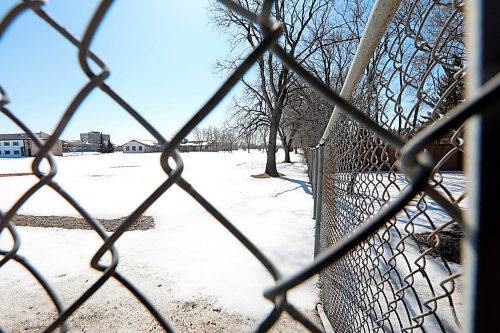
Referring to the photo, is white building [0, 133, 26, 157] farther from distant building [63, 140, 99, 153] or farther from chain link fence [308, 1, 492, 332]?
chain link fence [308, 1, 492, 332]

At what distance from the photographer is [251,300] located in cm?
276

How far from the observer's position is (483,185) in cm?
30

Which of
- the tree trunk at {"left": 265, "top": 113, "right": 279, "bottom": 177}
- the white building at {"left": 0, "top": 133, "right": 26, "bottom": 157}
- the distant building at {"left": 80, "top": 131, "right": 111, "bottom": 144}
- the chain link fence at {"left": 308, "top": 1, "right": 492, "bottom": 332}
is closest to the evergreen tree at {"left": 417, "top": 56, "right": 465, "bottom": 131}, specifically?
the chain link fence at {"left": 308, "top": 1, "right": 492, "bottom": 332}

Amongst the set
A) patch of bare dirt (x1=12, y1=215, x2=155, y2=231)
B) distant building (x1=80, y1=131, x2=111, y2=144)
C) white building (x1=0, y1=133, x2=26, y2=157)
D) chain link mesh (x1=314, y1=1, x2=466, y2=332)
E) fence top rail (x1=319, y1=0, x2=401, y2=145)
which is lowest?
patch of bare dirt (x1=12, y1=215, x2=155, y2=231)

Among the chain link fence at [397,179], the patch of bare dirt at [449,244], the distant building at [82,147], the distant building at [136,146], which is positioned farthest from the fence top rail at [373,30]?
the distant building at [82,147]

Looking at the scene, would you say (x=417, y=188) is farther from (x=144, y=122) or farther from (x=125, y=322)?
(x=125, y=322)

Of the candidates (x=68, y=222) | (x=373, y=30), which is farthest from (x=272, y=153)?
(x=373, y=30)

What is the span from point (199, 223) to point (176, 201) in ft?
7.92

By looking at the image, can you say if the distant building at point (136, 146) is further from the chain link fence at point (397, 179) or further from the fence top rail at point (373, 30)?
the fence top rail at point (373, 30)

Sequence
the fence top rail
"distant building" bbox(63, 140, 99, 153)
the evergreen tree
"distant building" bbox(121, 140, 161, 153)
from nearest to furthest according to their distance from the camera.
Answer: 1. the evergreen tree
2. the fence top rail
3. "distant building" bbox(63, 140, 99, 153)
4. "distant building" bbox(121, 140, 161, 153)

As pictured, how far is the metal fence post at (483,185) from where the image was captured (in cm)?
29

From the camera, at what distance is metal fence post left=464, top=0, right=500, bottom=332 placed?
29 cm

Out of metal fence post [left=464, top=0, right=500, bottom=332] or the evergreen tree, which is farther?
the evergreen tree

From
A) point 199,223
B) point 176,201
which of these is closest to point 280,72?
point 176,201
